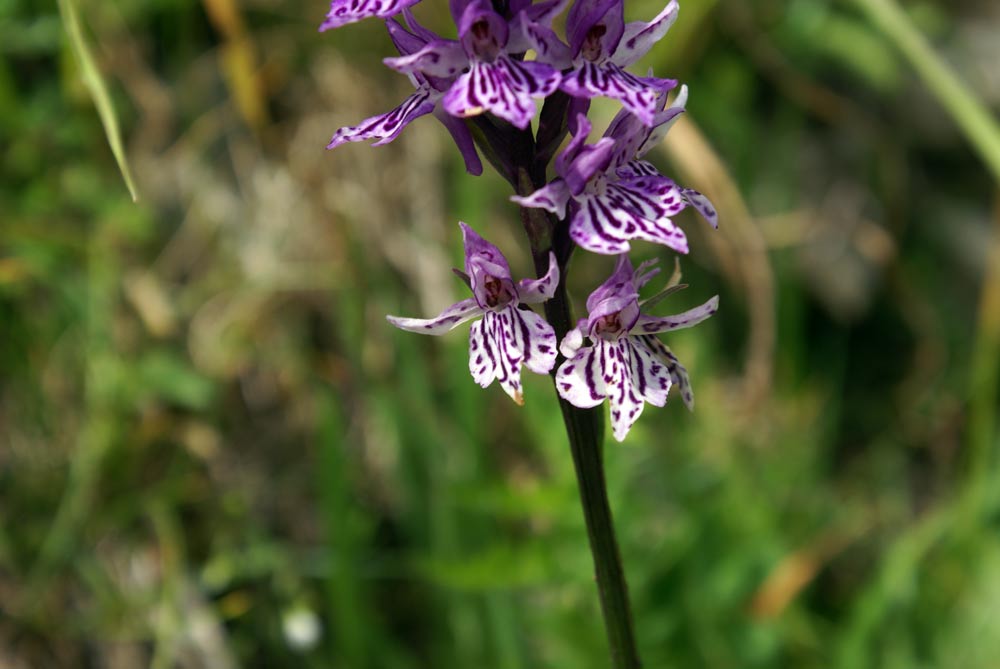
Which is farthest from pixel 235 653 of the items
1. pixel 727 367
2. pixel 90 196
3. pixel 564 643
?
pixel 727 367

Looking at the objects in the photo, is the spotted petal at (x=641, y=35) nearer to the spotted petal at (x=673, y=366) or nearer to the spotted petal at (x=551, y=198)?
the spotted petal at (x=551, y=198)

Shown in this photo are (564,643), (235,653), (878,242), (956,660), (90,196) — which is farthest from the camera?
(878,242)

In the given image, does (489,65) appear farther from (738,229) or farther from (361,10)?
(738,229)

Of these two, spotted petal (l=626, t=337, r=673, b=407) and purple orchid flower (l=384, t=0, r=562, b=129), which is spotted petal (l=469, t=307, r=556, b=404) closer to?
spotted petal (l=626, t=337, r=673, b=407)

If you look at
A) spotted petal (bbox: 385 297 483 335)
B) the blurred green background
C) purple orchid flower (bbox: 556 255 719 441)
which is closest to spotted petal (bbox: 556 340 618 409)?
purple orchid flower (bbox: 556 255 719 441)

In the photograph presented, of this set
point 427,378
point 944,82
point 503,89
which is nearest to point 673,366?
point 503,89

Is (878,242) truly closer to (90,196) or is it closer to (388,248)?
(388,248)

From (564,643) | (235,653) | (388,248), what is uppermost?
(388,248)
